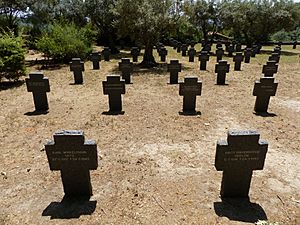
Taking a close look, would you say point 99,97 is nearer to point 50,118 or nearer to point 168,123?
point 50,118

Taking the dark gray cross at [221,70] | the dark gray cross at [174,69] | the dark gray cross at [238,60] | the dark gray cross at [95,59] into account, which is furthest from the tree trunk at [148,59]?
the dark gray cross at [221,70]

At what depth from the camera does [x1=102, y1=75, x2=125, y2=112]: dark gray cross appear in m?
9.26

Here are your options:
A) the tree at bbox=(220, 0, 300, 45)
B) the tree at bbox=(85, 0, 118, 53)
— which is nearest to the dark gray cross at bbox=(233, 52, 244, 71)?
the tree at bbox=(85, 0, 118, 53)

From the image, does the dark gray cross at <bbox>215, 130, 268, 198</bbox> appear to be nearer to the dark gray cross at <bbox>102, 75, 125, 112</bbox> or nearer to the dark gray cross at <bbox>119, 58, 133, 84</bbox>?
the dark gray cross at <bbox>102, 75, 125, 112</bbox>

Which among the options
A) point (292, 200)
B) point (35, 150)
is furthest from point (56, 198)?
point (292, 200)

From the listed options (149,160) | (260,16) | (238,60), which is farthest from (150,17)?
Result: (260,16)

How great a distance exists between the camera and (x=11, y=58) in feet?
41.6

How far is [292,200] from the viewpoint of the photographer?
16.2 feet

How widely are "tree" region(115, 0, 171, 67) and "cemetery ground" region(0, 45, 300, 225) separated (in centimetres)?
602

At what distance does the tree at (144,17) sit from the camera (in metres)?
16.3

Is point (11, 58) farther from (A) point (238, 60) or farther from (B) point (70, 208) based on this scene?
(A) point (238, 60)

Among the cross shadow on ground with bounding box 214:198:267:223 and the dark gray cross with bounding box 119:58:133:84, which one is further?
the dark gray cross with bounding box 119:58:133:84

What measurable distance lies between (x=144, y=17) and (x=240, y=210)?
1388 centimetres

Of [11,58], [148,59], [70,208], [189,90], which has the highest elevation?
[11,58]
